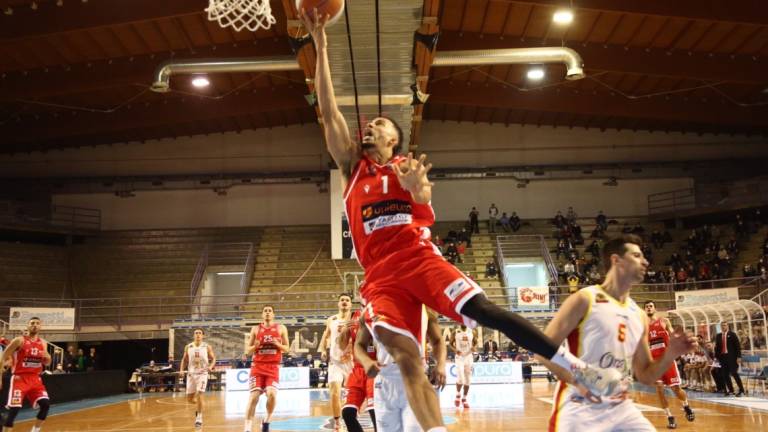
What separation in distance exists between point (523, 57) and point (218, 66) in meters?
8.80

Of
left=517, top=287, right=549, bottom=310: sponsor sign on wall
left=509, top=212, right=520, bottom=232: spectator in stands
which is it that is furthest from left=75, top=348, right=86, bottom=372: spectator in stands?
left=509, top=212, right=520, bottom=232: spectator in stands

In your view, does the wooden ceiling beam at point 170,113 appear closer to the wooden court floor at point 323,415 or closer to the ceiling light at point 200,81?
the ceiling light at point 200,81

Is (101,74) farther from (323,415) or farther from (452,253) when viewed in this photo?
(452,253)

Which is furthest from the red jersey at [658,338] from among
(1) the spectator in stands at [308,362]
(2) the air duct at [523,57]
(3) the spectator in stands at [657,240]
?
(3) the spectator in stands at [657,240]

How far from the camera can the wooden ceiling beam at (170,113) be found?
29.1m

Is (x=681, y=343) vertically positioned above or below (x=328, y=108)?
below

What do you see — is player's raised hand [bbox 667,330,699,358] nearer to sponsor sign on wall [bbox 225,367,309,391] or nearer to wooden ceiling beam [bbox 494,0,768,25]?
wooden ceiling beam [bbox 494,0,768,25]

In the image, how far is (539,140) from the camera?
37188 millimetres

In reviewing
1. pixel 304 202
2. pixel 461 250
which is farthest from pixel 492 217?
pixel 304 202

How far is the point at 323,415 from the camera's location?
1575cm

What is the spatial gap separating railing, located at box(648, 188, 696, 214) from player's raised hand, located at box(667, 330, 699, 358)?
112 ft

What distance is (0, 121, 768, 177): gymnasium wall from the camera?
121ft

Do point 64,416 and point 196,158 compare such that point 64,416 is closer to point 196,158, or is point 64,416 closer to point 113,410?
point 113,410

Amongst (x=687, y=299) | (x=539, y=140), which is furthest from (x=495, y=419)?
(x=539, y=140)
